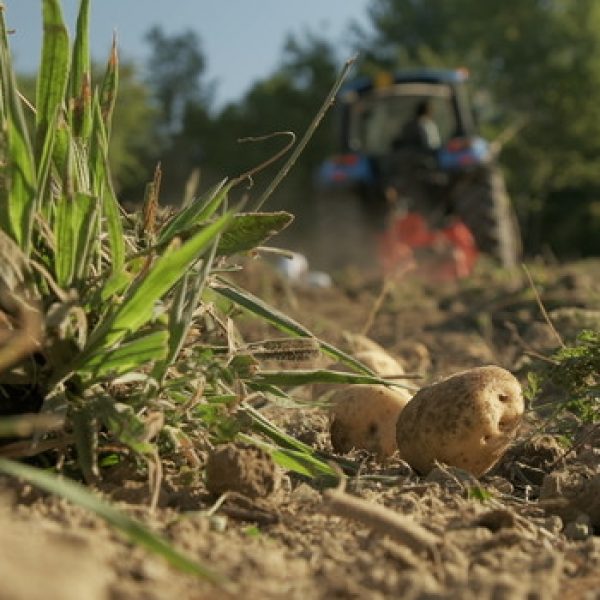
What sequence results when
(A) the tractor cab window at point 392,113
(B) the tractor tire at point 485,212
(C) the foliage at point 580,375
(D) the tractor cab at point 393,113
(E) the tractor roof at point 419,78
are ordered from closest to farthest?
1. (C) the foliage at point 580,375
2. (B) the tractor tire at point 485,212
3. (D) the tractor cab at point 393,113
4. (E) the tractor roof at point 419,78
5. (A) the tractor cab window at point 392,113

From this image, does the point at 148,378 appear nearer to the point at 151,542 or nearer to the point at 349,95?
the point at 151,542

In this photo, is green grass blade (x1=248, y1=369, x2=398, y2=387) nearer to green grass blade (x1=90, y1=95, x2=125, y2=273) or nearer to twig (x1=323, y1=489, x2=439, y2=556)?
green grass blade (x1=90, y1=95, x2=125, y2=273)

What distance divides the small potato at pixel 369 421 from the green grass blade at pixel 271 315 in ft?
1.50

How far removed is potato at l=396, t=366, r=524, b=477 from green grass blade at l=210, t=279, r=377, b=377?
24 centimetres

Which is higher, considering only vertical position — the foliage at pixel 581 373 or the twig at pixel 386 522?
the foliage at pixel 581 373

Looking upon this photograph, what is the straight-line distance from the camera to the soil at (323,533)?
151 cm

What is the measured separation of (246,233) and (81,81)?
18.8 inches

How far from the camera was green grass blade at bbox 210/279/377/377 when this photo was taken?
8.54ft

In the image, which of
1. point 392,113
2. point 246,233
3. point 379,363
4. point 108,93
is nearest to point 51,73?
point 108,93

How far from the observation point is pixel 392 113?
53.4 ft

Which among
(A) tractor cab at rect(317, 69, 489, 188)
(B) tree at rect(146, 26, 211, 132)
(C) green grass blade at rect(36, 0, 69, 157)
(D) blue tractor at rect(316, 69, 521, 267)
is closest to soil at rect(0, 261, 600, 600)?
(C) green grass blade at rect(36, 0, 69, 157)

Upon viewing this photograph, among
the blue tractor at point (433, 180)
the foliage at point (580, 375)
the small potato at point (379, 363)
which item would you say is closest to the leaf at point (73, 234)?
the foliage at point (580, 375)

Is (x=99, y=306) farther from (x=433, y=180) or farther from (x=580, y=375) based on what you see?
(x=433, y=180)

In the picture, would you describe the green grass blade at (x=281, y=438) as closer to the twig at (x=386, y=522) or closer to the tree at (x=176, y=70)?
the twig at (x=386, y=522)
